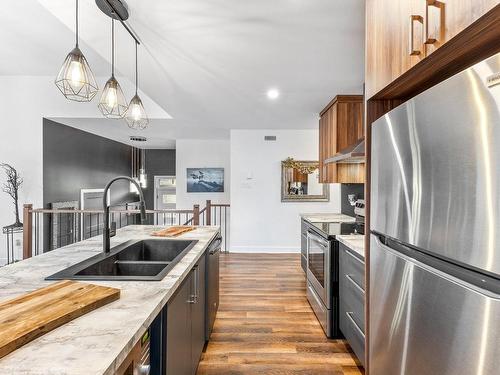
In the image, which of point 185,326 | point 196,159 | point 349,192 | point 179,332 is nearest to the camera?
point 179,332

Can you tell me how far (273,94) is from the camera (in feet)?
11.8

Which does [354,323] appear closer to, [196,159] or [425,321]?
[425,321]

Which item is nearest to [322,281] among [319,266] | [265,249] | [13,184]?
[319,266]

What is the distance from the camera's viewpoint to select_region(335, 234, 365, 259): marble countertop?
1933mm

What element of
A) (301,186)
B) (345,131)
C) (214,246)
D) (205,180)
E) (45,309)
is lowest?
(214,246)

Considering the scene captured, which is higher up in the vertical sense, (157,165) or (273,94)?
(273,94)

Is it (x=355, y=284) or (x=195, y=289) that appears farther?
(x=355, y=284)

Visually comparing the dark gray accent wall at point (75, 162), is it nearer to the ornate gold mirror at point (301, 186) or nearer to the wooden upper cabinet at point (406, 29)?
the ornate gold mirror at point (301, 186)

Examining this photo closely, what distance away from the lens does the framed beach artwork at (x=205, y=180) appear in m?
7.16

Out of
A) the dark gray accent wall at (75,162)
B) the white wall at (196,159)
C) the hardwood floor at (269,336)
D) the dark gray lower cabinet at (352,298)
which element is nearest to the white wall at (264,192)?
the white wall at (196,159)

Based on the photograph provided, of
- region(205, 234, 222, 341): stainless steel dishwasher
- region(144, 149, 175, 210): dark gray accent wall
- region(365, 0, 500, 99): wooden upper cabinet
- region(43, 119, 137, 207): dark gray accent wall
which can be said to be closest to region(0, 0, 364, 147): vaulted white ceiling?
region(365, 0, 500, 99): wooden upper cabinet

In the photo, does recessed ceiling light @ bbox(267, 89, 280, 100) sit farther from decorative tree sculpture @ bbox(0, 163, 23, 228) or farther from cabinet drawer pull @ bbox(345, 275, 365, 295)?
decorative tree sculpture @ bbox(0, 163, 23, 228)

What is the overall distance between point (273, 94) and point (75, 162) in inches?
167

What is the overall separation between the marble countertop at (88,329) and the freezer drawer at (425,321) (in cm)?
85
